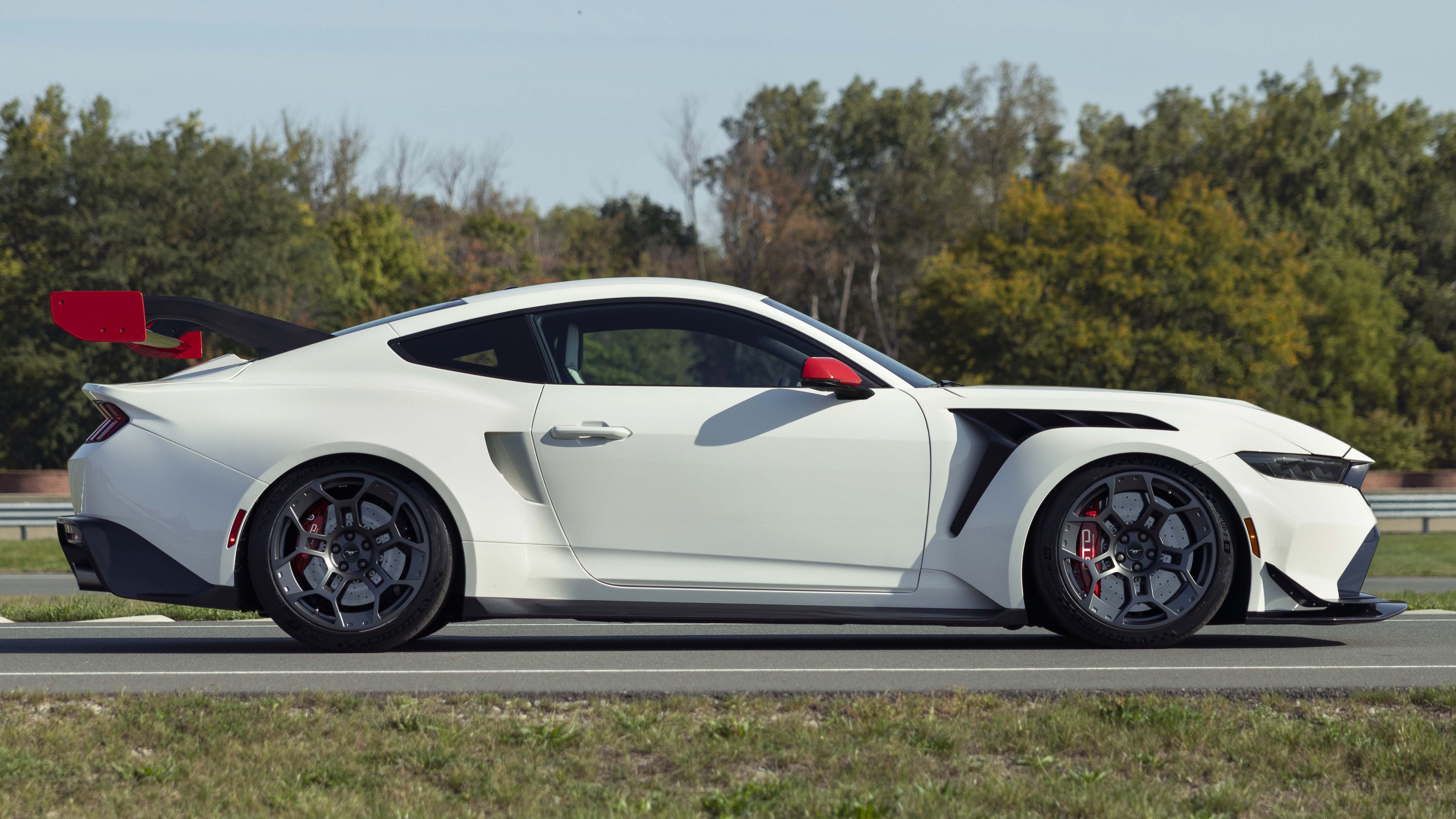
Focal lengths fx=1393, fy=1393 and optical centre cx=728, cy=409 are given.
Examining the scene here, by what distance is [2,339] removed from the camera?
144 ft

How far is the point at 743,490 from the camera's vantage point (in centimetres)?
573

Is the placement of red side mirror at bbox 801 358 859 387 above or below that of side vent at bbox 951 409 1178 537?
above

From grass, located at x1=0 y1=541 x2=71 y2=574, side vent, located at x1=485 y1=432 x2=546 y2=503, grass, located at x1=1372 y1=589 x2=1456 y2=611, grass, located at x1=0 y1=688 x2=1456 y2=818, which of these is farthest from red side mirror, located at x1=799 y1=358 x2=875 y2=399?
grass, located at x1=0 y1=541 x2=71 y2=574

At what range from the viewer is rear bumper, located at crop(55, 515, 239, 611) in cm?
580

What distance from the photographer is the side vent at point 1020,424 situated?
5.84 meters

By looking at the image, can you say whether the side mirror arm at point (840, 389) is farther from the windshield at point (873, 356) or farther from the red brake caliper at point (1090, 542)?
the red brake caliper at point (1090, 542)

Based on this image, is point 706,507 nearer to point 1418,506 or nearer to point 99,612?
point 99,612

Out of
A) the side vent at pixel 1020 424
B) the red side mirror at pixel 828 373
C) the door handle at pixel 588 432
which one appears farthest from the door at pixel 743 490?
the side vent at pixel 1020 424

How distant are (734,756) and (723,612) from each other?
1591 millimetres

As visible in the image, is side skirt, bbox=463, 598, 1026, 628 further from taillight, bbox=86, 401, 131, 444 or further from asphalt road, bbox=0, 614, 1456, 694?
taillight, bbox=86, 401, 131, 444

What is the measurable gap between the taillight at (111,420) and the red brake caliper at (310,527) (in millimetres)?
904

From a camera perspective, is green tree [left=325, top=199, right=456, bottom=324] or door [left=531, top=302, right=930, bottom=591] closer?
door [left=531, top=302, right=930, bottom=591]

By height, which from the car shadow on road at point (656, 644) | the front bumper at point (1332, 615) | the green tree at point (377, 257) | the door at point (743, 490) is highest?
the green tree at point (377, 257)

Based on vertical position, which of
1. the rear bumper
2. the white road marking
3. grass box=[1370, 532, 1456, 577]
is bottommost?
grass box=[1370, 532, 1456, 577]
